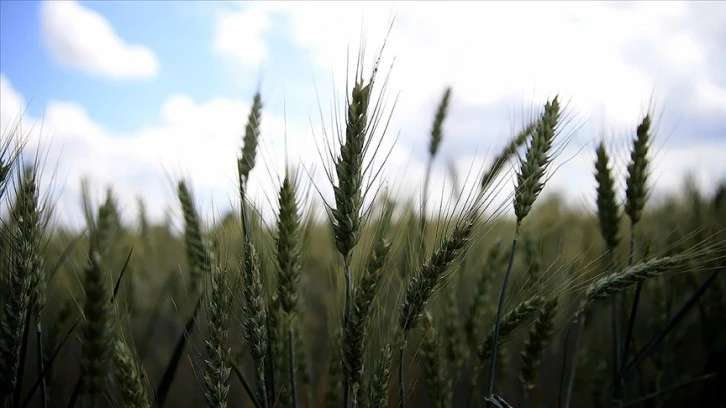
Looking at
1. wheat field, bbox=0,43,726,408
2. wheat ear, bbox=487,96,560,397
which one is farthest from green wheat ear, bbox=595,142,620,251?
wheat ear, bbox=487,96,560,397

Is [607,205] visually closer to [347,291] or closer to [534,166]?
[534,166]

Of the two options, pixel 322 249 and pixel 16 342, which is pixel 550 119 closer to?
pixel 16 342

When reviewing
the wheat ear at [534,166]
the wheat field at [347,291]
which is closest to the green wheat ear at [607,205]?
the wheat field at [347,291]

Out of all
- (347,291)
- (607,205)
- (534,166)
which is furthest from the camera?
(607,205)

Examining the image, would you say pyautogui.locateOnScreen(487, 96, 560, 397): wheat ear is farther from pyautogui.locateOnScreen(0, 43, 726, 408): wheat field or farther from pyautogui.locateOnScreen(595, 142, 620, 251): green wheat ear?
pyautogui.locateOnScreen(595, 142, 620, 251): green wheat ear

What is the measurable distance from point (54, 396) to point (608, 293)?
80.8 inches

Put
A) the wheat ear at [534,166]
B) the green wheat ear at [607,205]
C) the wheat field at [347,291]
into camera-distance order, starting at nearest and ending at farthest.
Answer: the wheat field at [347,291], the wheat ear at [534,166], the green wheat ear at [607,205]

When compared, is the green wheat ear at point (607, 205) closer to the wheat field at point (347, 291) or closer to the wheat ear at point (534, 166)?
the wheat field at point (347, 291)

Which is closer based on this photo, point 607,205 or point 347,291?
point 347,291

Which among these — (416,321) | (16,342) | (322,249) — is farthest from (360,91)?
(322,249)

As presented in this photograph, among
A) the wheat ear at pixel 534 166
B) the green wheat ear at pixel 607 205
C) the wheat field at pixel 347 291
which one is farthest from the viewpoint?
the green wheat ear at pixel 607 205

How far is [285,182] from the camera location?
145 cm

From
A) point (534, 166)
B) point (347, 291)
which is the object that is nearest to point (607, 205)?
point (534, 166)

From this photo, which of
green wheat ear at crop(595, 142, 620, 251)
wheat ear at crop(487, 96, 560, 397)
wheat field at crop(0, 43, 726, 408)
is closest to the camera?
wheat field at crop(0, 43, 726, 408)
